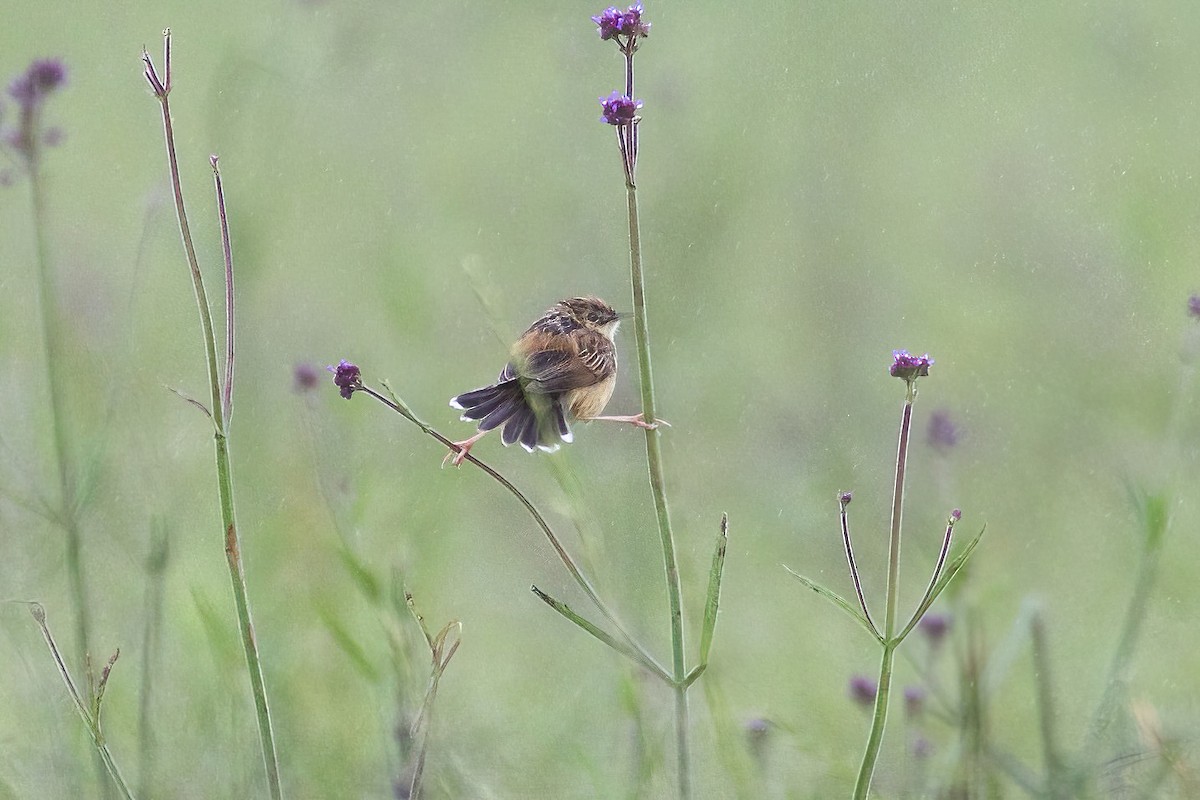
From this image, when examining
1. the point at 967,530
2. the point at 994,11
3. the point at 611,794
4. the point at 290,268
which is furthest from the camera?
the point at 994,11

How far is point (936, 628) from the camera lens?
2.64m

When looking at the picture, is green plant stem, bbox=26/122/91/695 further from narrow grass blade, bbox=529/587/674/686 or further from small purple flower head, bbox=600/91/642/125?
small purple flower head, bbox=600/91/642/125

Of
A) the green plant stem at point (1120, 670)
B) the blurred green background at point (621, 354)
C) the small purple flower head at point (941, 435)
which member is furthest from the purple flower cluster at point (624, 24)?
the small purple flower head at point (941, 435)

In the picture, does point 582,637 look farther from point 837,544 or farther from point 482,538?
point 837,544

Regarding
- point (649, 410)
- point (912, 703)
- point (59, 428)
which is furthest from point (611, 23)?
point (912, 703)

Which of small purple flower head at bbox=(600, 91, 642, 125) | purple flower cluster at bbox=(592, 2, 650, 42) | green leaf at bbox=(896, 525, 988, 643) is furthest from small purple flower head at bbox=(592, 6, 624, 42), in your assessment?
green leaf at bbox=(896, 525, 988, 643)

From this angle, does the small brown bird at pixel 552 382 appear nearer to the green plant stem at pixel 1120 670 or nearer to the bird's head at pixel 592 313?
the bird's head at pixel 592 313

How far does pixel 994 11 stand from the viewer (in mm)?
6051

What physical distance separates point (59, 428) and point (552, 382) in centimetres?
90

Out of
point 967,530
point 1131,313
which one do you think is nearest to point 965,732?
point 967,530

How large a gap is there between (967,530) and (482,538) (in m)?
1.45

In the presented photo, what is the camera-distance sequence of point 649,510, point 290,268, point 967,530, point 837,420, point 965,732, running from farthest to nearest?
point 290,268
point 837,420
point 967,530
point 649,510
point 965,732

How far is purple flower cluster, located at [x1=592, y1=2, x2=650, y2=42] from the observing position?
6.28 ft

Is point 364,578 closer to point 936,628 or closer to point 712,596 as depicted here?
point 712,596
